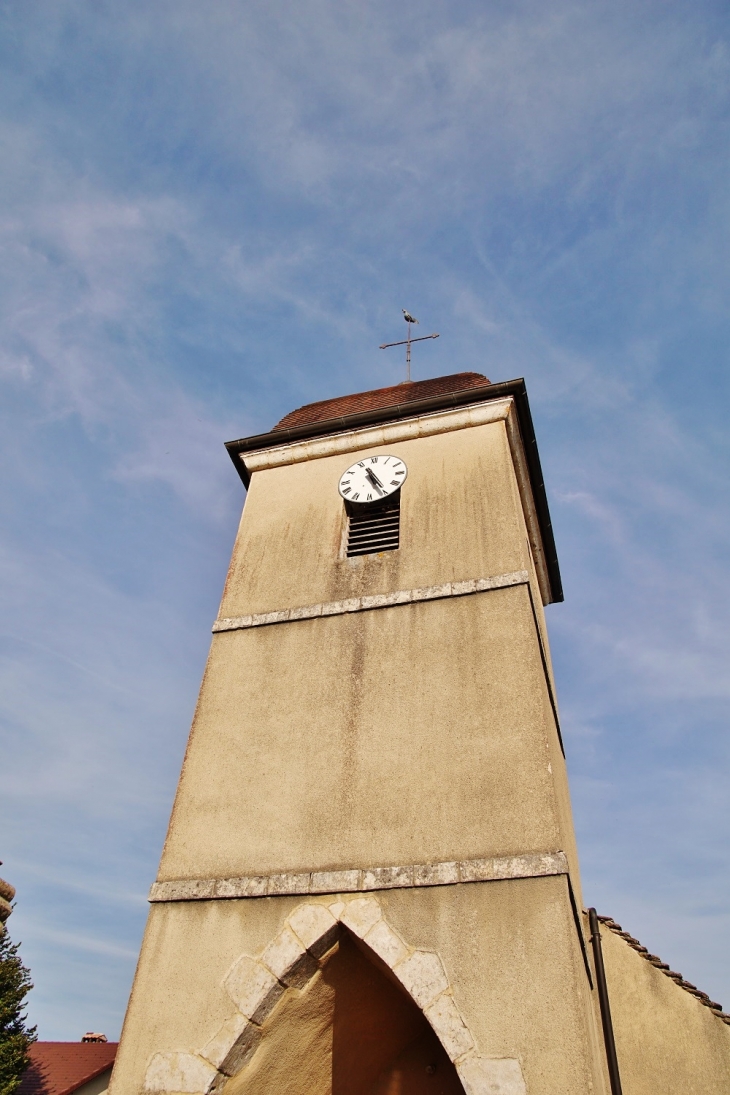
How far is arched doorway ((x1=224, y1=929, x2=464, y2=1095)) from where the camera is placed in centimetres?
546

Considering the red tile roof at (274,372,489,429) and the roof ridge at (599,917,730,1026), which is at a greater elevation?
the red tile roof at (274,372,489,429)

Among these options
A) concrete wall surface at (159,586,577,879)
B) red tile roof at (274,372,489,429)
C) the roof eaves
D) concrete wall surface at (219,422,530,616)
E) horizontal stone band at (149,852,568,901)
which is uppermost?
red tile roof at (274,372,489,429)

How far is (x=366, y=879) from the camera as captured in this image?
562 cm

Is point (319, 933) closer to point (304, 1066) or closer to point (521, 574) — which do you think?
point (304, 1066)

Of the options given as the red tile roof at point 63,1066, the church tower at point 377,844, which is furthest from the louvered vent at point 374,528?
the red tile roof at point 63,1066

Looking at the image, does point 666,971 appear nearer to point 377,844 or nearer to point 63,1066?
point 377,844

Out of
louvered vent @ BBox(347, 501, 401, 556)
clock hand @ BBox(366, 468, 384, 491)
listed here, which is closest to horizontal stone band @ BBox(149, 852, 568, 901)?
louvered vent @ BBox(347, 501, 401, 556)

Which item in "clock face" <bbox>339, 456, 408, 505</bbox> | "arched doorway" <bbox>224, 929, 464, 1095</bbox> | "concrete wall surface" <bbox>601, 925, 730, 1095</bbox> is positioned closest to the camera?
"arched doorway" <bbox>224, 929, 464, 1095</bbox>

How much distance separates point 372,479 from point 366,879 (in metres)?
4.43

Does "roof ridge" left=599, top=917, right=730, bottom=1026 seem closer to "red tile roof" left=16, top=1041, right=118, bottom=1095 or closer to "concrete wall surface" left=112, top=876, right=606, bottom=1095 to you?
"concrete wall surface" left=112, top=876, right=606, bottom=1095

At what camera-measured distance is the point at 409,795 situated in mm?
5965

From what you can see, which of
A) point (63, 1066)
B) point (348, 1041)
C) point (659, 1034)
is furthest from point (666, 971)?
point (63, 1066)

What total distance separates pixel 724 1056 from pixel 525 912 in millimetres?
3491

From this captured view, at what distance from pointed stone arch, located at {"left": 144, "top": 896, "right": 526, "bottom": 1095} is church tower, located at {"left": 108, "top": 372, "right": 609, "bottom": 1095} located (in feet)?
0.04
